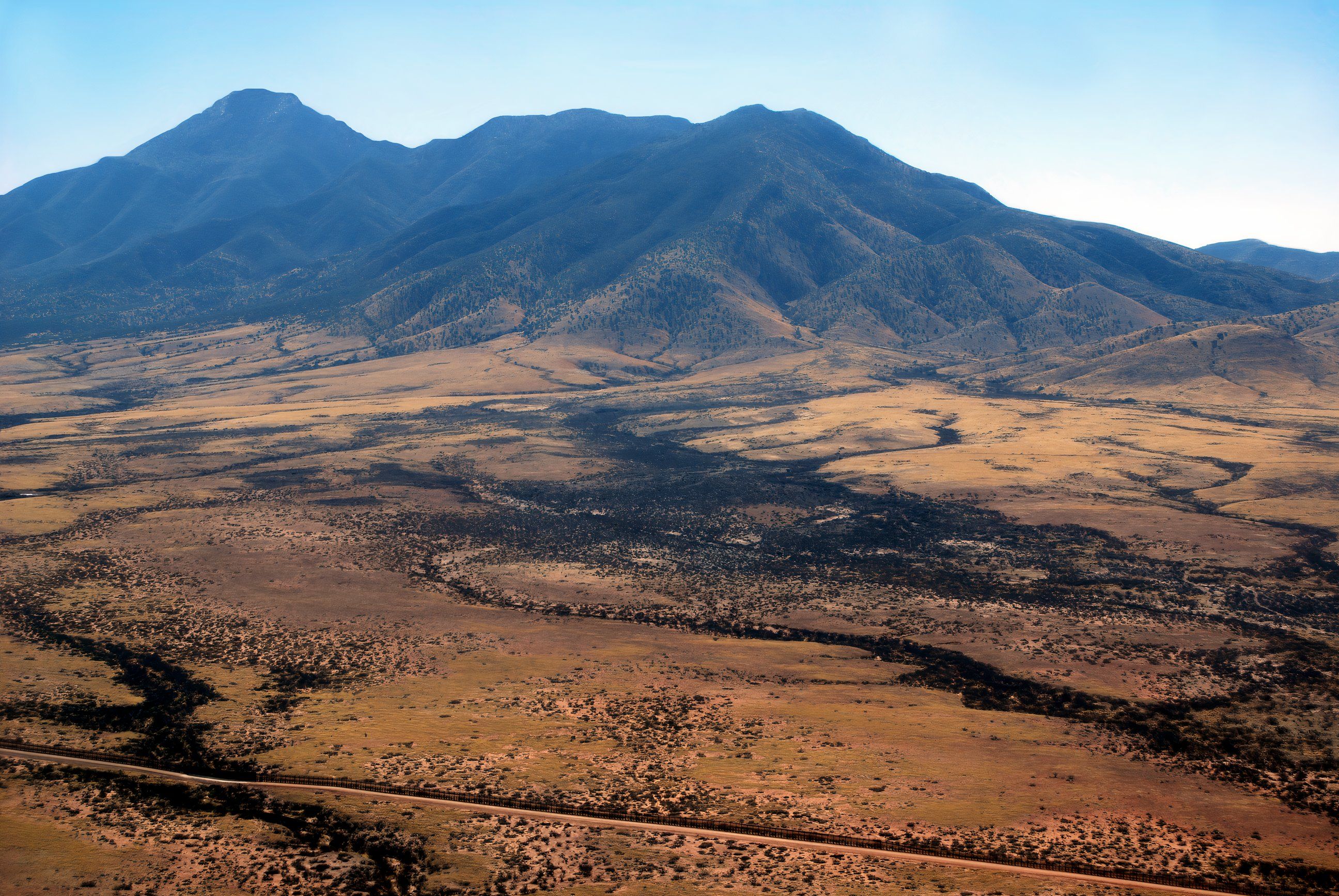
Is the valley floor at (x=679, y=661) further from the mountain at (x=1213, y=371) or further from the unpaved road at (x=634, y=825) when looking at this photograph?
the mountain at (x=1213, y=371)

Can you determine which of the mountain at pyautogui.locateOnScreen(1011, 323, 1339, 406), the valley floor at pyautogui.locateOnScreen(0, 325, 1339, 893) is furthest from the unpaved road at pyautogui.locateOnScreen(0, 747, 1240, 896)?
the mountain at pyautogui.locateOnScreen(1011, 323, 1339, 406)

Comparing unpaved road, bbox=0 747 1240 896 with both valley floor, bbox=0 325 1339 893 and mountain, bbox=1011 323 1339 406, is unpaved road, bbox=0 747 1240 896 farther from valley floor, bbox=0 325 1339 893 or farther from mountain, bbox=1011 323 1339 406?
mountain, bbox=1011 323 1339 406

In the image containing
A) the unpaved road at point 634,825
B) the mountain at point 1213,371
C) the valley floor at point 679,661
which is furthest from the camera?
the mountain at point 1213,371

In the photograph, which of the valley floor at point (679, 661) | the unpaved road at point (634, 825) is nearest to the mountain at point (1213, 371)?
the valley floor at point (679, 661)

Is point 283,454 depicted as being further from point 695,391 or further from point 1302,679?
point 1302,679

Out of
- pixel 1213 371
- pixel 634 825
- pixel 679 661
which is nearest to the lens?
pixel 634 825

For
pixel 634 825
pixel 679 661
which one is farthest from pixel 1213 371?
pixel 634 825

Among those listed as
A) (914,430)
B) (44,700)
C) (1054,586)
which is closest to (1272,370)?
(914,430)

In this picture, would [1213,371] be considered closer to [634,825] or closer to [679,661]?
[679,661]
